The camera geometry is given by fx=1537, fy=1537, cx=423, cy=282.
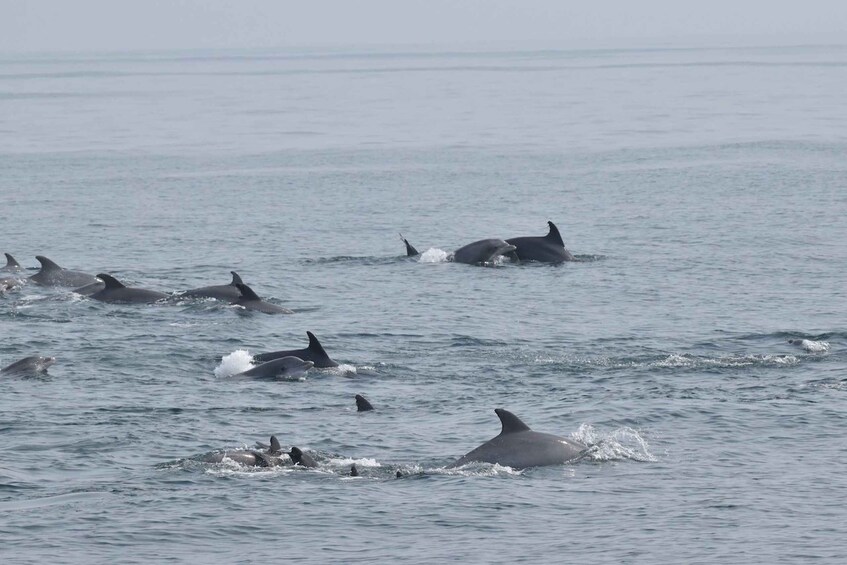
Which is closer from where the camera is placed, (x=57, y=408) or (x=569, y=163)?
(x=57, y=408)

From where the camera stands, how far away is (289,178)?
56.8 metres

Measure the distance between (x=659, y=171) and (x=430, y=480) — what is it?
3937 cm

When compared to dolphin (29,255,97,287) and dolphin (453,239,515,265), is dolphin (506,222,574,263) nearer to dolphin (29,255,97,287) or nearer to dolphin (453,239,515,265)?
dolphin (453,239,515,265)

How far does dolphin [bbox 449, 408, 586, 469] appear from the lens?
62.0ft

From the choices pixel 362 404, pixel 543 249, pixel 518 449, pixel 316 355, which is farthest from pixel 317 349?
pixel 543 249

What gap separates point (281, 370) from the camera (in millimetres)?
24188

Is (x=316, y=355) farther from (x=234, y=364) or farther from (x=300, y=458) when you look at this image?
(x=300, y=458)

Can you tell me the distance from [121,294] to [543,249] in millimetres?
10606

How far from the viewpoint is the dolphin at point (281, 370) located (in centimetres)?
2406

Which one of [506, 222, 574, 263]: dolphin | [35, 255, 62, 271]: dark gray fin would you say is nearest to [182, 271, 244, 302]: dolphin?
[35, 255, 62, 271]: dark gray fin

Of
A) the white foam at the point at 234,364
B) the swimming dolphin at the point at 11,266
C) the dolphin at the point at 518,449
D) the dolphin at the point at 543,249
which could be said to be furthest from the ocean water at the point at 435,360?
the swimming dolphin at the point at 11,266

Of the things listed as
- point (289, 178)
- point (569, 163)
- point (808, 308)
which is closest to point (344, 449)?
point (808, 308)

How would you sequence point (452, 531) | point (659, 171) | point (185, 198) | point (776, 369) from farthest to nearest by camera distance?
point (659, 171), point (185, 198), point (776, 369), point (452, 531)

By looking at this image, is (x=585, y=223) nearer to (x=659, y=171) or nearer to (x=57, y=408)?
(x=659, y=171)
